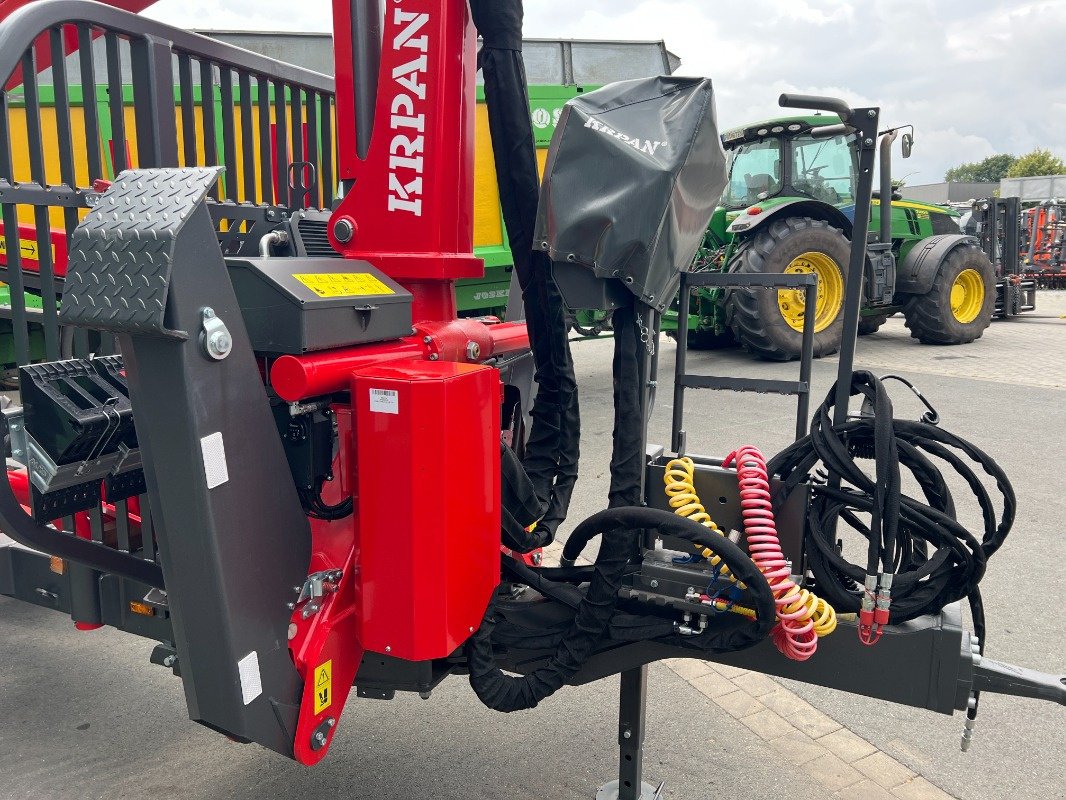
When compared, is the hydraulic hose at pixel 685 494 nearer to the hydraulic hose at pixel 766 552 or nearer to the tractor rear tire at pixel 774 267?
the hydraulic hose at pixel 766 552

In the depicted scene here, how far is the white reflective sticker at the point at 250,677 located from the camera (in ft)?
5.38

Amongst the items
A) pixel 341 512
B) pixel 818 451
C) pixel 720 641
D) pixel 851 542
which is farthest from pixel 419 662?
pixel 851 542

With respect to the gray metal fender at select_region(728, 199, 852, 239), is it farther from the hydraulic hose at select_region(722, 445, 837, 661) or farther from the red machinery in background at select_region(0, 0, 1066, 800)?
the hydraulic hose at select_region(722, 445, 837, 661)

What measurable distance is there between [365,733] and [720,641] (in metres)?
1.35

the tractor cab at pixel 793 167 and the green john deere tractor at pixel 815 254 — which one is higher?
the tractor cab at pixel 793 167

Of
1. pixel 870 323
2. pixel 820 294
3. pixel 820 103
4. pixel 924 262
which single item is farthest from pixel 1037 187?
pixel 820 103

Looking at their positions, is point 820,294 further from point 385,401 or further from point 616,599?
point 385,401

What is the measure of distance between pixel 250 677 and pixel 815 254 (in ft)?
27.1

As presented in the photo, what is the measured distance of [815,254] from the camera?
8875 millimetres

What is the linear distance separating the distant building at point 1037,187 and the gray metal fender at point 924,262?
27.6 meters

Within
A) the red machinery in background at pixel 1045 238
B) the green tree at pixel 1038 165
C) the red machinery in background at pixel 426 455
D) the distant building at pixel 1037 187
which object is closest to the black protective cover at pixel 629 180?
the red machinery in background at pixel 426 455

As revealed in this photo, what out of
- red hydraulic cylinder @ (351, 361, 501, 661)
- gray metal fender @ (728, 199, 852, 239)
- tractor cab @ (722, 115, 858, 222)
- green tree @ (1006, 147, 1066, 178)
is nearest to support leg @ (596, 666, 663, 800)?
red hydraulic cylinder @ (351, 361, 501, 661)

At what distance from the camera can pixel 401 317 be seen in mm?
2006

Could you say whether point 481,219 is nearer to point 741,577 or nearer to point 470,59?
point 470,59
